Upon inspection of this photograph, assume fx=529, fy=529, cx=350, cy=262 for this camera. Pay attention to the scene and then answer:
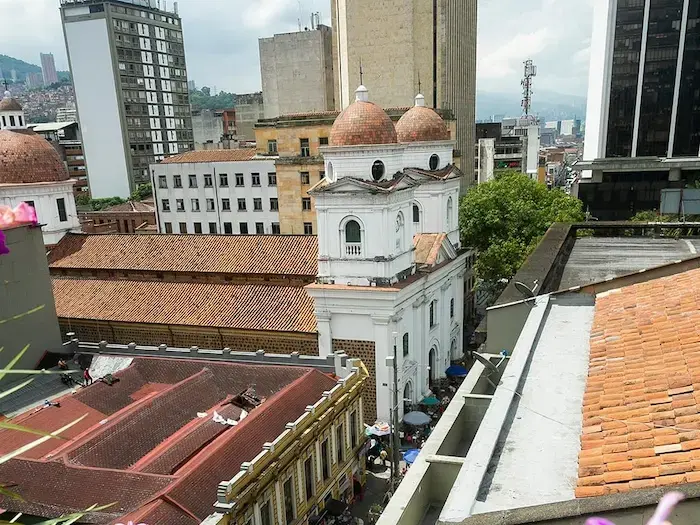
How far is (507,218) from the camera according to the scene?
1372 inches

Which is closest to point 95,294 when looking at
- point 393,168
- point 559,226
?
point 393,168

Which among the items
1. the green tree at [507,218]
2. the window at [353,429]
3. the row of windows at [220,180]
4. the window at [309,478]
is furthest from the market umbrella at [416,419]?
the row of windows at [220,180]

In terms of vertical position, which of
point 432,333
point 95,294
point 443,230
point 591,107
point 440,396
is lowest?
point 440,396

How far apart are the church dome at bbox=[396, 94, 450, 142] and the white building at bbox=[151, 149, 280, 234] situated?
16.7 m

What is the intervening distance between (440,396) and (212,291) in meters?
13.1

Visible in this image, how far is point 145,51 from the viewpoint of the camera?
8400cm

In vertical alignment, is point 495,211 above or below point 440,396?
above

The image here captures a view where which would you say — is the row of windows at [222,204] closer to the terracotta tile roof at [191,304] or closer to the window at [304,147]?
the window at [304,147]

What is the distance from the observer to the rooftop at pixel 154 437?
1276 centimetres

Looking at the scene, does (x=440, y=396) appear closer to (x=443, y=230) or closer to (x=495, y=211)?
(x=443, y=230)

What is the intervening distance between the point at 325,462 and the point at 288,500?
2505mm

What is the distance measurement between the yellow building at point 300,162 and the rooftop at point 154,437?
21.7 metres

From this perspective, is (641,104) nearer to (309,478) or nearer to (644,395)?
(309,478)

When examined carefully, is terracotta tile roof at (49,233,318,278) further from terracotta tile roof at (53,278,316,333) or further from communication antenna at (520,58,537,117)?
communication antenna at (520,58,537,117)
